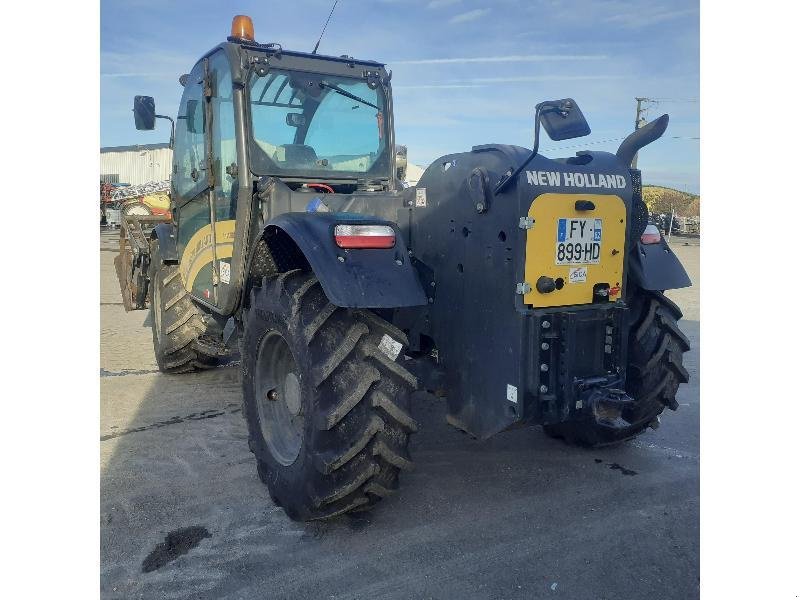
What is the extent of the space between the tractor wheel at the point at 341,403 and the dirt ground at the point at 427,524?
25 centimetres

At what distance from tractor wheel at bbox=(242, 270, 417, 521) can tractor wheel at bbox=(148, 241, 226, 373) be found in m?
2.61

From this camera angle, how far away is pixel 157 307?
6.10 m

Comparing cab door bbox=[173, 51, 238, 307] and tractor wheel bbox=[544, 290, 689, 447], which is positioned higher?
cab door bbox=[173, 51, 238, 307]

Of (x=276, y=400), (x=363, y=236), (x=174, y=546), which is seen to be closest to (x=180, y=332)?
(x=276, y=400)

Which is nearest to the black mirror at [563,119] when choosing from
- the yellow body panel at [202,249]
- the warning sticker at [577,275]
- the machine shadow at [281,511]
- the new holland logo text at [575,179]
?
the new holland logo text at [575,179]

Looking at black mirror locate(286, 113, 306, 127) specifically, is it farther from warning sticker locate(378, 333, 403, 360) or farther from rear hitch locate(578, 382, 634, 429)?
rear hitch locate(578, 382, 634, 429)

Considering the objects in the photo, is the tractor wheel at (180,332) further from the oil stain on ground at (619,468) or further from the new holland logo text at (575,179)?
the new holland logo text at (575,179)

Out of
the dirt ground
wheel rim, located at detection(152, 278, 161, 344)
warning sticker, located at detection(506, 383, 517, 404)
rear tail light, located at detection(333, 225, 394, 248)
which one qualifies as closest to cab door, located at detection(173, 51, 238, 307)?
wheel rim, located at detection(152, 278, 161, 344)

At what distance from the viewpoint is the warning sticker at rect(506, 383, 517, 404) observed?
9.64ft

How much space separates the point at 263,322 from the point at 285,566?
122 centimetres

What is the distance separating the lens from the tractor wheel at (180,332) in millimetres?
5574

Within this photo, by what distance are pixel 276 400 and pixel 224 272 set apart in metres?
1.07
